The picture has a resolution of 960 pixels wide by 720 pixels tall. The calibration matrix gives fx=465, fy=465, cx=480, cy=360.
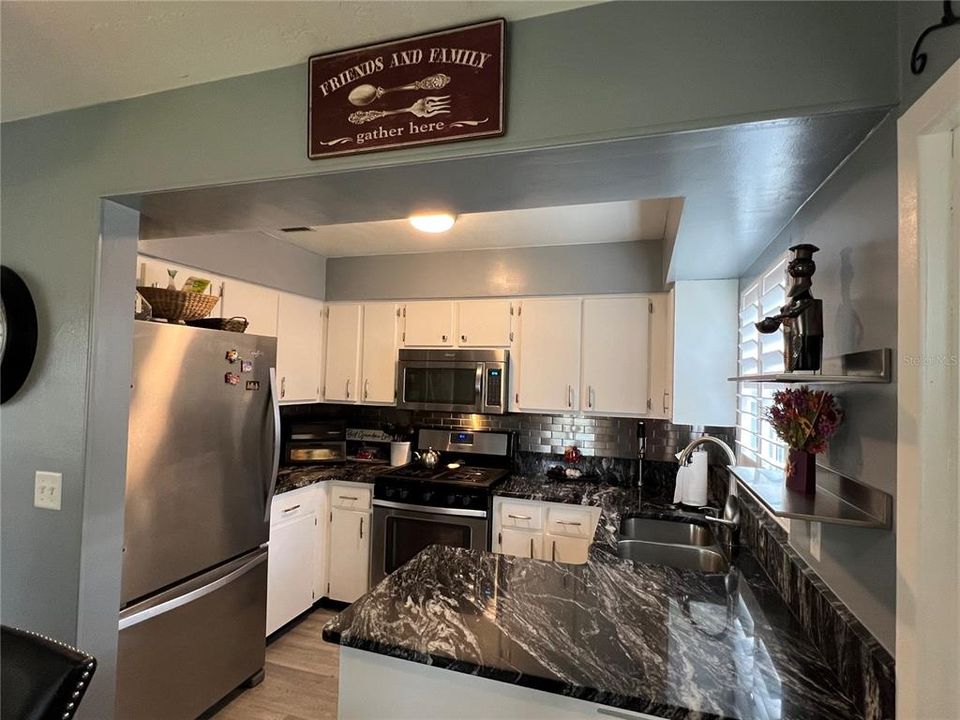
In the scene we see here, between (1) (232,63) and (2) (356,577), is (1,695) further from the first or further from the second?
(2) (356,577)

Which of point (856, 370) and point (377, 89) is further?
point (377, 89)

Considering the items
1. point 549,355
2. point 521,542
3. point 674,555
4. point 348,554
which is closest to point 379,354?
Answer: point 549,355

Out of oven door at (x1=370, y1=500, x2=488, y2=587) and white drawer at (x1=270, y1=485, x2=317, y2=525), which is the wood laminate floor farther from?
white drawer at (x1=270, y1=485, x2=317, y2=525)

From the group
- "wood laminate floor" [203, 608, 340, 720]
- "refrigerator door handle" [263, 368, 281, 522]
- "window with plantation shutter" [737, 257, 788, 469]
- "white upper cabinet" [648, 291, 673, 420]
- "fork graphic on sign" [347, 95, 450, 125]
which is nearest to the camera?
"fork graphic on sign" [347, 95, 450, 125]

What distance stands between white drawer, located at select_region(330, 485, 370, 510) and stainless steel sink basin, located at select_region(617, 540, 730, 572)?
69.4 inches

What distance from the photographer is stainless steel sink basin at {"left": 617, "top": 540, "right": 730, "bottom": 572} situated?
6.33ft

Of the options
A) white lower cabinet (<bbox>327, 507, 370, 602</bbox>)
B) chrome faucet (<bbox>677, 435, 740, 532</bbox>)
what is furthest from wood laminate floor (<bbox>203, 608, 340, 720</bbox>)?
chrome faucet (<bbox>677, 435, 740, 532</bbox>)

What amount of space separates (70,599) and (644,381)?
9.41ft

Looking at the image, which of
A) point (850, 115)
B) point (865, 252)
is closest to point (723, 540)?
point (865, 252)

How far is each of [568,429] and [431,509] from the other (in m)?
1.12

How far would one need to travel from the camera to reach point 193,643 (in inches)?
80.5

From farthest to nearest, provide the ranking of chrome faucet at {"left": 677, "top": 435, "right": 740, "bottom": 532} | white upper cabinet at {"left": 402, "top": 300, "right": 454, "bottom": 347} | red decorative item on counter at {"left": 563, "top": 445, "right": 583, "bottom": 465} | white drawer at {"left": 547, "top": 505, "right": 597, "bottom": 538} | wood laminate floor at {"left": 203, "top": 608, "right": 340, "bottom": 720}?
white upper cabinet at {"left": 402, "top": 300, "right": 454, "bottom": 347} < red decorative item on counter at {"left": 563, "top": 445, "right": 583, "bottom": 465} < white drawer at {"left": 547, "top": 505, "right": 597, "bottom": 538} < wood laminate floor at {"left": 203, "top": 608, "right": 340, "bottom": 720} < chrome faucet at {"left": 677, "top": 435, "right": 740, "bottom": 532}

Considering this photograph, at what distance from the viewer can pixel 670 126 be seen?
3.16ft

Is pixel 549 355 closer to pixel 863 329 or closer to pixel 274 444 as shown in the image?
pixel 274 444
